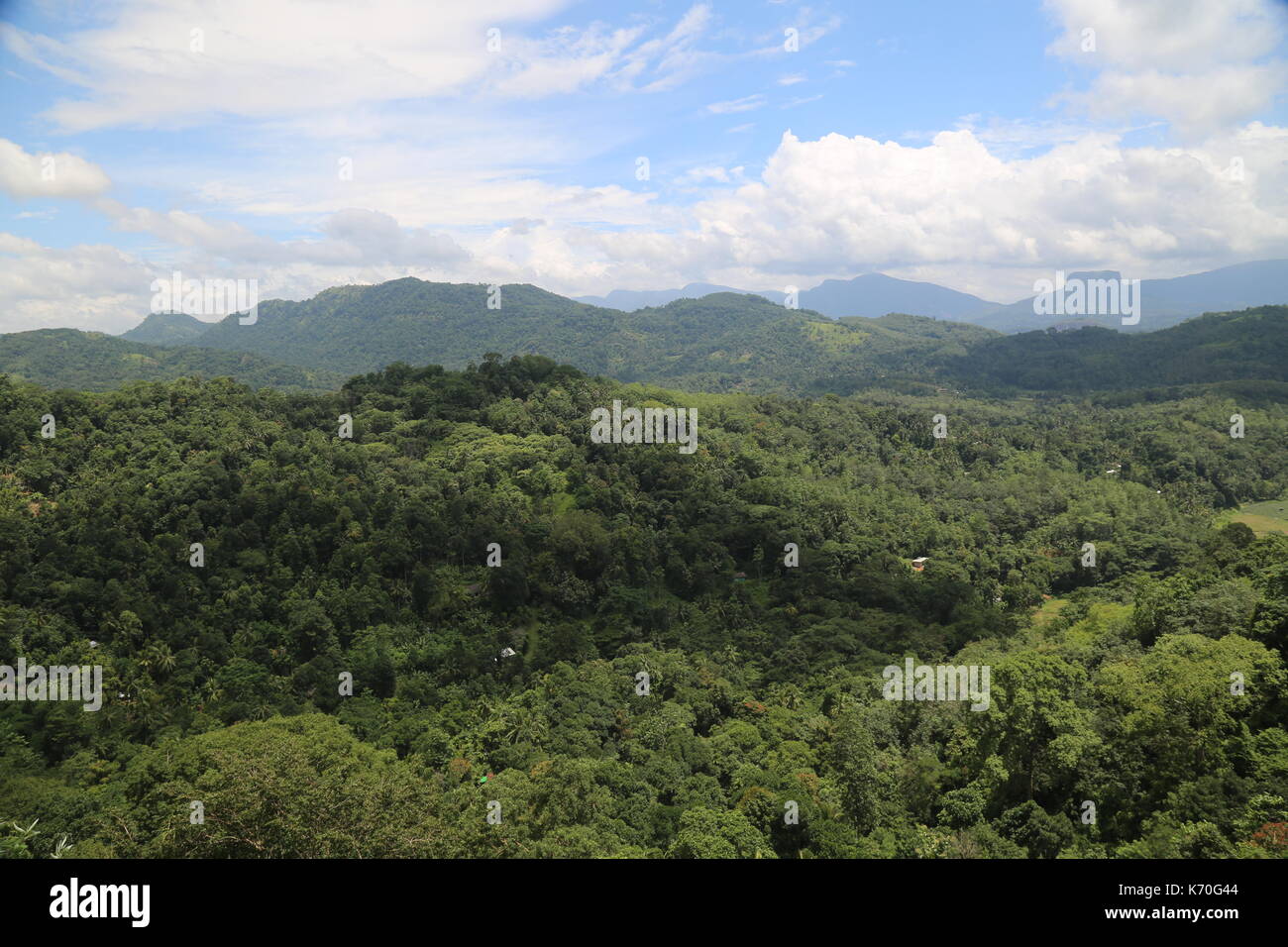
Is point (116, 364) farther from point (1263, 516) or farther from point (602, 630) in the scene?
point (1263, 516)

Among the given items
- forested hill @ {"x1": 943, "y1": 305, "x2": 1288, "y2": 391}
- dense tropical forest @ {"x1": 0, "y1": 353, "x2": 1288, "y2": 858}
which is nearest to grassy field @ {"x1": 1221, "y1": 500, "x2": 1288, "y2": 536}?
dense tropical forest @ {"x1": 0, "y1": 353, "x2": 1288, "y2": 858}

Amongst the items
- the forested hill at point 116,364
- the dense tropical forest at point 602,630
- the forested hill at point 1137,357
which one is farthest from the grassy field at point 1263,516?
the forested hill at point 116,364

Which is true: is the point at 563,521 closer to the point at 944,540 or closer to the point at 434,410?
the point at 434,410

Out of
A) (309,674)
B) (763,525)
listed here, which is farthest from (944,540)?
(309,674)

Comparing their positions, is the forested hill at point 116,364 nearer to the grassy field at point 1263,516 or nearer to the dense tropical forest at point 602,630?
the dense tropical forest at point 602,630

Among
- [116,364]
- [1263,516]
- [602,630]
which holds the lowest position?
[602,630]

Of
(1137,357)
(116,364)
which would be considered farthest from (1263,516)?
(116,364)

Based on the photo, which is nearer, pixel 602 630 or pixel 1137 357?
pixel 602 630
